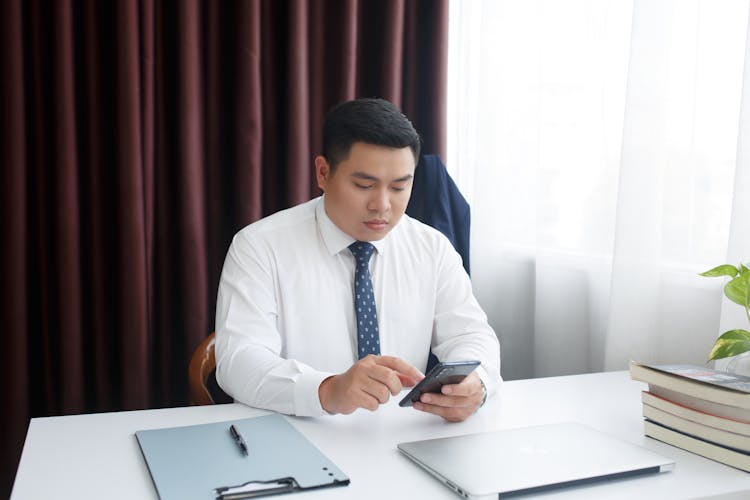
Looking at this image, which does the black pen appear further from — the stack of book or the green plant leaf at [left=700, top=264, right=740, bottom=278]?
the green plant leaf at [left=700, top=264, right=740, bottom=278]

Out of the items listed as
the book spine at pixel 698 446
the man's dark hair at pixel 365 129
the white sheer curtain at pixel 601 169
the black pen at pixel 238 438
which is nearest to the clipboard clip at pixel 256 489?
the black pen at pixel 238 438

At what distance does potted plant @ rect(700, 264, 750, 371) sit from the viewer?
1316mm

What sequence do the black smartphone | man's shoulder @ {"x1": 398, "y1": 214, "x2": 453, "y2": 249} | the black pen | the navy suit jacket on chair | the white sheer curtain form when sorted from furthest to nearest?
the navy suit jacket on chair, man's shoulder @ {"x1": 398, "y1": 214, "x2": 453, "y2": 249}, the white sheer curtain, the black smartphone, the black pen

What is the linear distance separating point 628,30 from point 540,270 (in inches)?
29.7

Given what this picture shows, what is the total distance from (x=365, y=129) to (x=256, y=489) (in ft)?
3.09

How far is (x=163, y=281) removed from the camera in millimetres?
2297

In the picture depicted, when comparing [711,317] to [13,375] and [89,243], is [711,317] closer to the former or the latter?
[89,243]

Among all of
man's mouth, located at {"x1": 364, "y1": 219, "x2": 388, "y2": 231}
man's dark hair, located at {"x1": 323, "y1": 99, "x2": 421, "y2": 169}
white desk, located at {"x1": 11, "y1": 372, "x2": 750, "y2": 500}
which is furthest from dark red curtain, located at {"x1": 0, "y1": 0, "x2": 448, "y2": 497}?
white desk, located at {"x1": 11, "y1": 372, "x2": 750, "y2": 500}

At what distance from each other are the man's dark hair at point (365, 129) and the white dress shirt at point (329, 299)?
193 millimetres

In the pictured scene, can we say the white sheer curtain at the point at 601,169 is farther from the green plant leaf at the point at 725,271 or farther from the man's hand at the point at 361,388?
the man's hand at the point at 361,388

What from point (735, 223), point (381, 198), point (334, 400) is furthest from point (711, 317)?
point (334, 400)

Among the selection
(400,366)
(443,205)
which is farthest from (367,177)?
(443,205)

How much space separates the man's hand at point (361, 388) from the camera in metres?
1.29

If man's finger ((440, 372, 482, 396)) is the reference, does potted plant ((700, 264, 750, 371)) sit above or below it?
above
